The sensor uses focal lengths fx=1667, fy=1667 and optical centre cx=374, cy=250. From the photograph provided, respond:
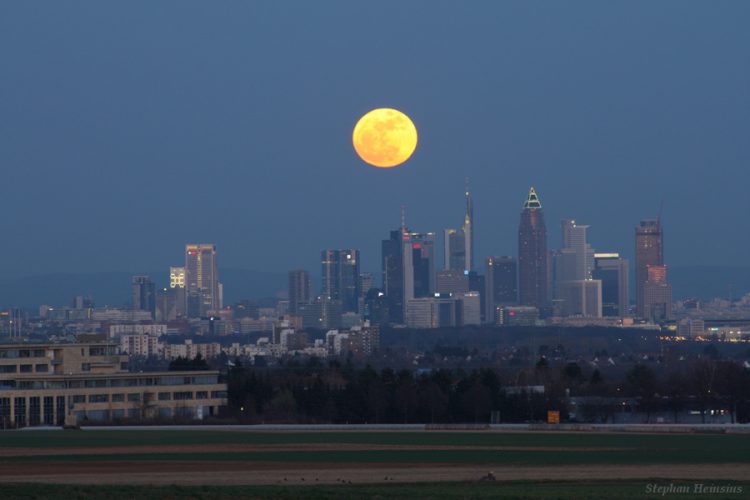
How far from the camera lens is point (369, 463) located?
5231cm

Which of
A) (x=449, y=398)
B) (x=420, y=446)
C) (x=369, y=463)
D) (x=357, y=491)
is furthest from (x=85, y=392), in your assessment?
(x=357, y=491)

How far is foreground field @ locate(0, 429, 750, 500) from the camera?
41.6m

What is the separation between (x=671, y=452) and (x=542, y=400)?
130 feet

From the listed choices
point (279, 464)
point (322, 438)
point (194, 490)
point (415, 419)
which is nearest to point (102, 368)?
point (415, 419)

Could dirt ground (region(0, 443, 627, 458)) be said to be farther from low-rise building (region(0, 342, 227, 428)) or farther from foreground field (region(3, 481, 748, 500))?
low-rise building (region(0, 342, 227, 428))

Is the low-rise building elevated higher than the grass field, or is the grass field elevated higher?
the low-rise building

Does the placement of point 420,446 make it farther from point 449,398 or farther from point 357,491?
point 449,398

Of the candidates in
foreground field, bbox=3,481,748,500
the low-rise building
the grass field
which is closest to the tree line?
the low-rise building

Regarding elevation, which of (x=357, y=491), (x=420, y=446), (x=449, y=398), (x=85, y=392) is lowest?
(x=420, y=446)

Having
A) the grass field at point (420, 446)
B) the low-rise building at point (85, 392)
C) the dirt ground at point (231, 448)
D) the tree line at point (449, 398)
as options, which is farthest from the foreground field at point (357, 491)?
the low-rise building at point (85, 392)

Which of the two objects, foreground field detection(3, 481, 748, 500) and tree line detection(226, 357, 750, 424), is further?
tree line detection(226, 357, 750, 424)

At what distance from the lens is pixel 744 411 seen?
9725cm

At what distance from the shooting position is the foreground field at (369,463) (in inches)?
1636

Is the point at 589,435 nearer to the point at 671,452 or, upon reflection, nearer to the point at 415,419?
the point at 671,452
